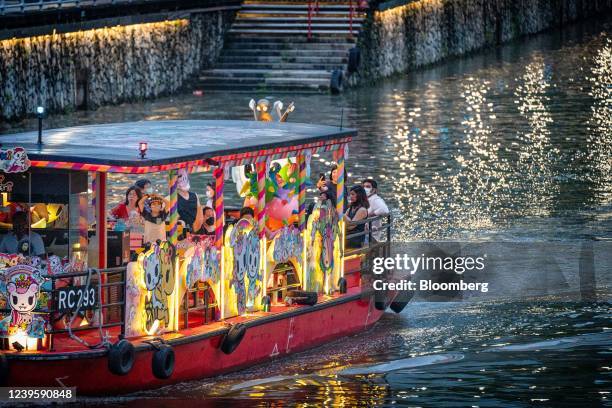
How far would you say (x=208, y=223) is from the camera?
1839 centimetres

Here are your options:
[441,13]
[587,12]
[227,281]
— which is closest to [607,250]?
[227,281]

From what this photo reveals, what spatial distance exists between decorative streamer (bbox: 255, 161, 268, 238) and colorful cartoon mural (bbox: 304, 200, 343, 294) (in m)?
0.81

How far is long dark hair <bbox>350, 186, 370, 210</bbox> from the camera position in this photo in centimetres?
2072

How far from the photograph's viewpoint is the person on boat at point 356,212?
67.4ft

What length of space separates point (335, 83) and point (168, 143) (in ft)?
103

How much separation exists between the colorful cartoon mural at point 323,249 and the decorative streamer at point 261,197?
81 centimetres

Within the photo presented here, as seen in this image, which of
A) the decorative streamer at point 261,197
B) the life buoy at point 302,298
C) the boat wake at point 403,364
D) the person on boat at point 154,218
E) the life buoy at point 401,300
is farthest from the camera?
the life buoy at point 401,300

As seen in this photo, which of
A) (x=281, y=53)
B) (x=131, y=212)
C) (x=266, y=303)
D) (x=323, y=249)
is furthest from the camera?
(x=281, y=53)

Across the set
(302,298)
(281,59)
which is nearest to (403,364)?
(302,298)

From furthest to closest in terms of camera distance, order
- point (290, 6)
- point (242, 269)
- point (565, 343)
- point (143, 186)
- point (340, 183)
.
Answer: point (290, 6) → point (565, 343) → point (340, 183) → point (143, 186) → point (242, 269)

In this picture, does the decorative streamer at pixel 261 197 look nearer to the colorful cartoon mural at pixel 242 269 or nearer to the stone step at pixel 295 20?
the colorful cartoon mural at pixel 242 269

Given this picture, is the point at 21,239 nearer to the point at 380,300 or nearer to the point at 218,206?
the point at 218,206

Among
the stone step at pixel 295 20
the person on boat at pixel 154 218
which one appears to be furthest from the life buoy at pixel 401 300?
the stone step at pixel 295 20

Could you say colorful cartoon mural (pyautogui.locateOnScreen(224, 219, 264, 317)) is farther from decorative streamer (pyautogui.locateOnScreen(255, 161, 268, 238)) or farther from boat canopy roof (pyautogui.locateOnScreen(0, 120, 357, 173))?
boat canopy roof (pyautogui.locateOnScreen(0, 120, 357, 173))
